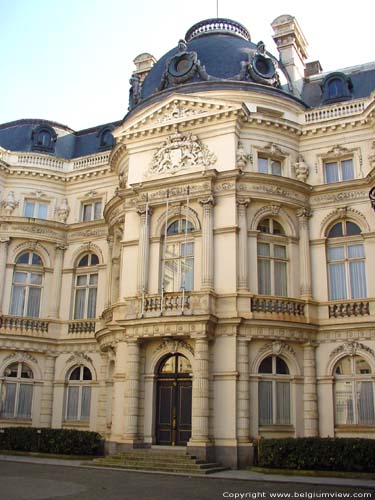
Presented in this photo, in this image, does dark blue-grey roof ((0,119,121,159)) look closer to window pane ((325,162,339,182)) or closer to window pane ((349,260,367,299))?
window pane ((325,162,339,182))

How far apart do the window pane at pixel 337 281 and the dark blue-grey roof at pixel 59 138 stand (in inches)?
600

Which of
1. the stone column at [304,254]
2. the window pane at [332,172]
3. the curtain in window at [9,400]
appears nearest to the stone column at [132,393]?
the stone column at [304,254]

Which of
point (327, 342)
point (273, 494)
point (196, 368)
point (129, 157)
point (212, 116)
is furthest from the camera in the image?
point (129, 157)

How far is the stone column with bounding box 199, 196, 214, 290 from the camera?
75.2 ft

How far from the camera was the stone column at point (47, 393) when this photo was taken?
2786 cm

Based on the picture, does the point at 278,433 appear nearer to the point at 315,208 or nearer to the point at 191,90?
the point at 315,208

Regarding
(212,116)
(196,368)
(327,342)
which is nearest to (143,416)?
(196,368)

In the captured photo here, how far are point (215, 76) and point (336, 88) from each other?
6090mm

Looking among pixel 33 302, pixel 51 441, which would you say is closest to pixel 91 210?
pixel 33 302

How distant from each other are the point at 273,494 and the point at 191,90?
18.0 meters

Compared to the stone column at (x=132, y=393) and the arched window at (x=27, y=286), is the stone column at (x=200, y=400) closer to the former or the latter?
the stone column at (x=132, y=393)

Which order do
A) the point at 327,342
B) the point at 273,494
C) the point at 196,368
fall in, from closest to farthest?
the point at 273,494 → the point at 196,368 → the point at 327,342

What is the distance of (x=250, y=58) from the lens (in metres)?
28.0

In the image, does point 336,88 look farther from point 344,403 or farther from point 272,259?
point 344,403
